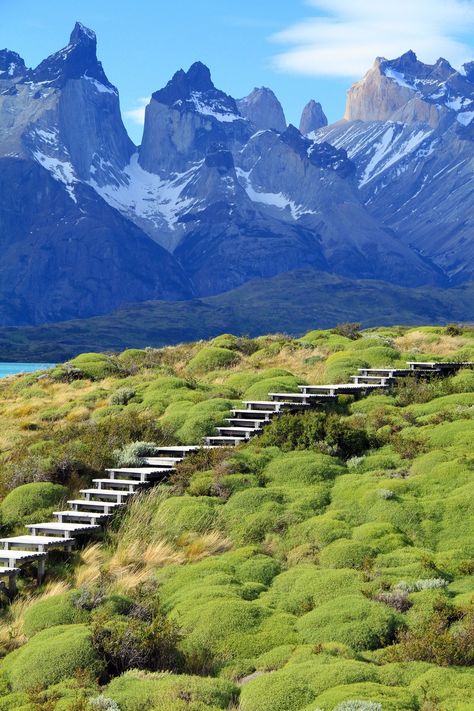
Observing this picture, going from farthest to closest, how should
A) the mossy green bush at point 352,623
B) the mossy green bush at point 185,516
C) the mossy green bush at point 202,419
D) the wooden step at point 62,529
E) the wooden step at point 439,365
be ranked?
1. the wooden step at point 439,365
2. the mossy green bush at point 202,419
3. the mossy green bush at point 185,516
4. the wooden step at point 62,529
5. the mossy green bush at point 352,623

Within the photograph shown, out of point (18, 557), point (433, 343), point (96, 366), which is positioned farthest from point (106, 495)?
point (433, 343)

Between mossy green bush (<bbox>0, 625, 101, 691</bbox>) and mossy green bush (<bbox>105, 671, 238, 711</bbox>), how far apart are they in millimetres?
805

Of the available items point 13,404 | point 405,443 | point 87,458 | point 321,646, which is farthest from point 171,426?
point 321,646

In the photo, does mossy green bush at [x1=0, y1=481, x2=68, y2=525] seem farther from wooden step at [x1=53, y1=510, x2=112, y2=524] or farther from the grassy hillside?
wooden step at [x1=53, y1=510, x2=112, y2=524]

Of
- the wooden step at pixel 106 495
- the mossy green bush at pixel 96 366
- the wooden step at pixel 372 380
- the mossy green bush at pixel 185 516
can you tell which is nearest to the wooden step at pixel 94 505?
the wooden step at pixel 106 495

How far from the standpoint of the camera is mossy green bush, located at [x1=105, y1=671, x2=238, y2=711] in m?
13.6

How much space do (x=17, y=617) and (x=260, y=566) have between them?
15.5 feet

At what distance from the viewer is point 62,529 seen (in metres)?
20.7

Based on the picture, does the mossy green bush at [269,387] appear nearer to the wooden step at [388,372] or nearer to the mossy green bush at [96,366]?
the wooden step at [388,372]

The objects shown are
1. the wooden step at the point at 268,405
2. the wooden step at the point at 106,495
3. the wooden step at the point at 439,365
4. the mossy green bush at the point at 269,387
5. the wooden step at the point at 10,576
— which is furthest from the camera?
the wooden step at the point at 439,365

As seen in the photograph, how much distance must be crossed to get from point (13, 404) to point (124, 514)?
18802mm

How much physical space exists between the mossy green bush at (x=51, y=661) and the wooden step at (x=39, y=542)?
3982 mm

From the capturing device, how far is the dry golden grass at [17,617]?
1686cm

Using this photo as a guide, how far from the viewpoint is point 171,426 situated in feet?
98.5
